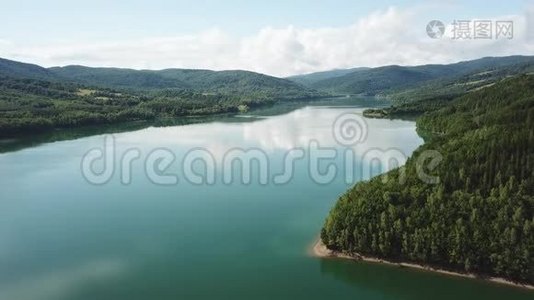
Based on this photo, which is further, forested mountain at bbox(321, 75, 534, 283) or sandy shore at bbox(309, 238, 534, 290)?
forested mountain at bbox(321, 75, 534, 283)

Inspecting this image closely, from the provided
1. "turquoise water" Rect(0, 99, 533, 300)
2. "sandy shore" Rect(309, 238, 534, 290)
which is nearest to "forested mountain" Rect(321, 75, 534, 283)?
"sandy shore" Rect(309, 238, 534, 290)

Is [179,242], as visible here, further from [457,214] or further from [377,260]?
[457,214]

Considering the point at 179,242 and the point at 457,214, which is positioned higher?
the point at 457,214

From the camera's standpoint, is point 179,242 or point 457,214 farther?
point 179,242

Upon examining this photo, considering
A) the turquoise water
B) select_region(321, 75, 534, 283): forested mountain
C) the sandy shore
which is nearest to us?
the sandy shore

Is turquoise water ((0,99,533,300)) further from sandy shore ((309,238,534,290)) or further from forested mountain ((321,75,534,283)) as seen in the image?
forested mountain ((321,75,534,283))

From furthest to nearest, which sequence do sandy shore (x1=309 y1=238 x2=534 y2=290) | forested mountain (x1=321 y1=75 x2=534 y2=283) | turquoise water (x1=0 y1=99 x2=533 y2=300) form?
1. turquoise water (x1=0 y1=99 x2=533 y2=300)
2. forested mountain (x1=321 y1=75 x2=534 y2=283)
3. sandy shore (x1=309 y1=238 x2=534 y2=290)

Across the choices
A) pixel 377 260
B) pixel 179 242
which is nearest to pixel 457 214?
pixel 377 260
